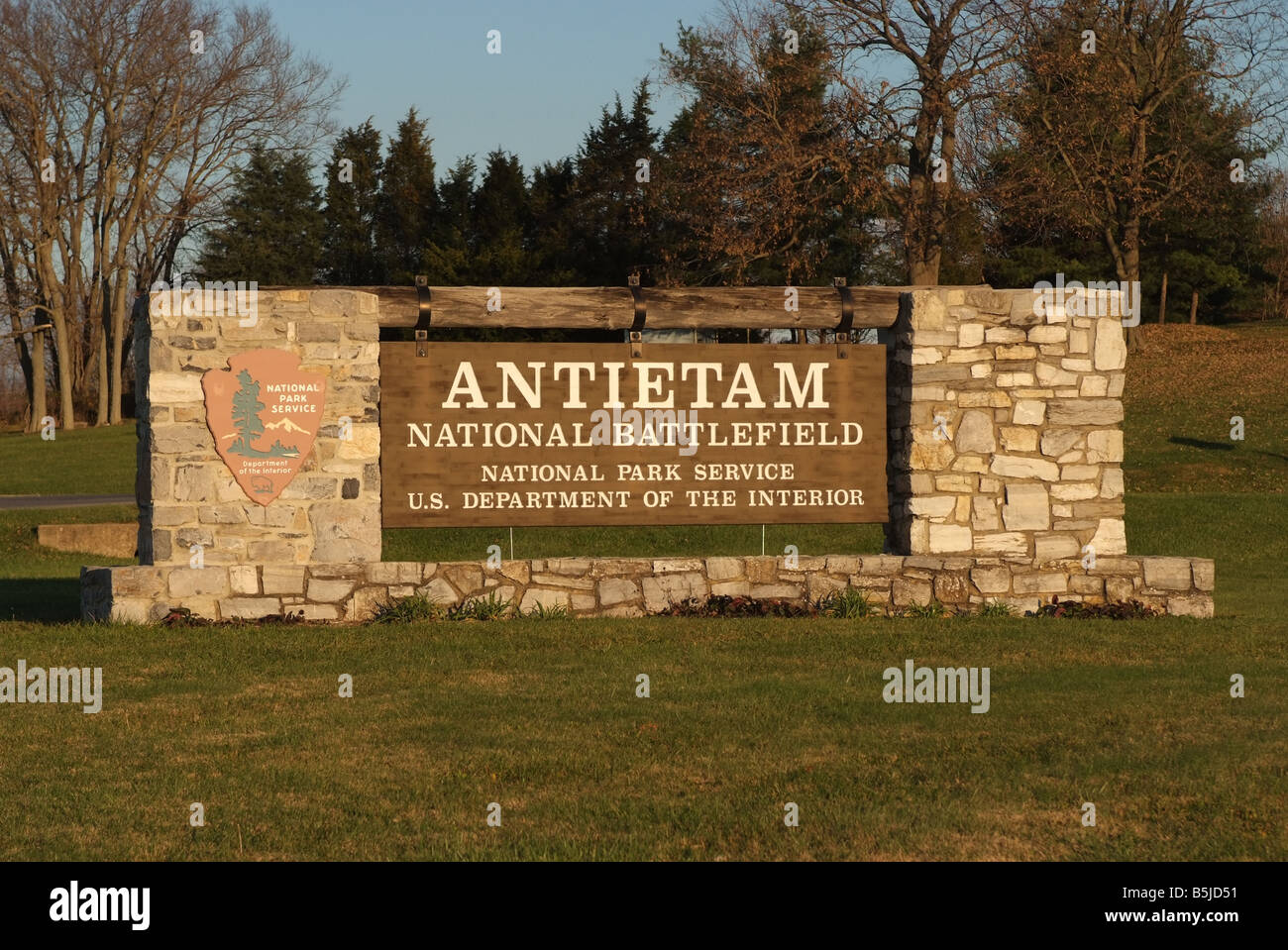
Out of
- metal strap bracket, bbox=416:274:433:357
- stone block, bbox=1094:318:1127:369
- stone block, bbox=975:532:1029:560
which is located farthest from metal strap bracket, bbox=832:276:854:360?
metal strap bracket, bbox=416:274:433:357

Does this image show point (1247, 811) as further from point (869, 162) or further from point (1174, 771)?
point (869, 162)

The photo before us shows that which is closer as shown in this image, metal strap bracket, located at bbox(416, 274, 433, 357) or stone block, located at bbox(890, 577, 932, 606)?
metal strap bracket, located at bbox(416, 274, 433, 357)

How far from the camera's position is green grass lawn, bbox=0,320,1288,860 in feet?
20.1

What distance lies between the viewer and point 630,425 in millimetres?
13102

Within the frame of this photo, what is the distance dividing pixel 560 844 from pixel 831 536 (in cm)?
1584

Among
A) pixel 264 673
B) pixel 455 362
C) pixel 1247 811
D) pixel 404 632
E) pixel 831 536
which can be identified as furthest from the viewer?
pixel 831 536

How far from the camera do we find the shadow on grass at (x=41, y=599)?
1345cm

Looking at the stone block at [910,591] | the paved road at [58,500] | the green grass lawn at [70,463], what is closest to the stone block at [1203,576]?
the stone block at [910,591]

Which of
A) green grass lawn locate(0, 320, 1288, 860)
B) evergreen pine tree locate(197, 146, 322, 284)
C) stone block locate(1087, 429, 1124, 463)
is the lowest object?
green grass lawn locate(0, 320, 1288, 860)

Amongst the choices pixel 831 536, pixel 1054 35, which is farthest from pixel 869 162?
pixel 831 536

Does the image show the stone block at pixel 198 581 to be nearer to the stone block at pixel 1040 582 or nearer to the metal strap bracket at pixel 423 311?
the metal strap bracket at pixel 423 311

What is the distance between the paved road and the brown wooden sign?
15.1 meters

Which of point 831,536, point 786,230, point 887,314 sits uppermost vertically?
point 786,230

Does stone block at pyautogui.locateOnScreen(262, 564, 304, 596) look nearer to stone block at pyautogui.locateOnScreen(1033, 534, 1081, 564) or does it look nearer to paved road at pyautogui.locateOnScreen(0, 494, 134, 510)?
stone block at pyautogui.locateOnScreen(1033, 534, 1081, 564)
